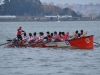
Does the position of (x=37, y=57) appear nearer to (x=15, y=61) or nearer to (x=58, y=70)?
(x=15, y=61)

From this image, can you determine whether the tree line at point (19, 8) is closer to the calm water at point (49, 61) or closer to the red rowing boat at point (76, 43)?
the calm water at point (49, 61)

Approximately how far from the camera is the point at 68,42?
3516 centimetres

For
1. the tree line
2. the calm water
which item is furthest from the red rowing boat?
the tree line

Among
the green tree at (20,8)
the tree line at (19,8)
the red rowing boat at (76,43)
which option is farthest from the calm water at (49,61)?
the green tree at (20,8)

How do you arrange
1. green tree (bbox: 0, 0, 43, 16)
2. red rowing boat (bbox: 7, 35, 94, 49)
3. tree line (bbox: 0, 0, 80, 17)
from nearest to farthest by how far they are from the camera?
red rowing boat (bbox: 7, 35, 94, 49), tree line (bbox: 0, 0, 80, 17), green tree (bbox: 0, 0, 43, 16)

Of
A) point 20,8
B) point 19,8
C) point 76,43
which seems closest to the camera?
point 76,43

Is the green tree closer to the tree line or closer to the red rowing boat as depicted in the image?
the tree line

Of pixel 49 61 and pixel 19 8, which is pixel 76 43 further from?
pixel 19 8

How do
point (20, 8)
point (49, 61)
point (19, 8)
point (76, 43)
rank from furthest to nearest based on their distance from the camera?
point (20, 8) → point (19, 8) → point (76, 43) → point (49, 61)

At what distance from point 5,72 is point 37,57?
21.3 ft

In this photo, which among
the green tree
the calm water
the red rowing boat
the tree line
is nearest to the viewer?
the calm water

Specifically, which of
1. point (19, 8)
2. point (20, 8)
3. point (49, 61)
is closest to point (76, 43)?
point (49, 61)

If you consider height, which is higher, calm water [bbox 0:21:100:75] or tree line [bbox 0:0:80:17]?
tree line [bbox 0:0:80:17]

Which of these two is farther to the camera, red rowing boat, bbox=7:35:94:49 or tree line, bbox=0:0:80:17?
tree line, bbox=0:0:80:17
